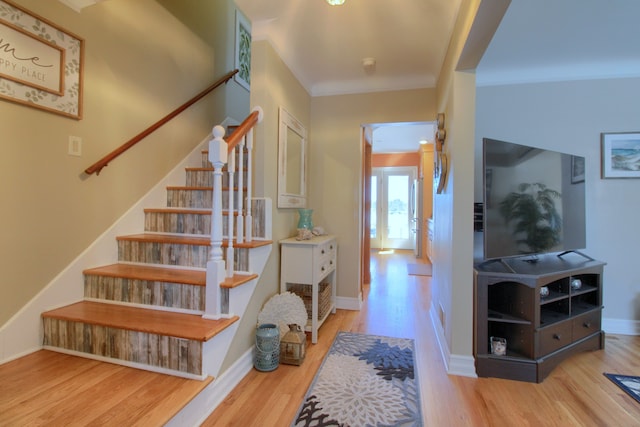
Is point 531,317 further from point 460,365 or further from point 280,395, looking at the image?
point 280,395

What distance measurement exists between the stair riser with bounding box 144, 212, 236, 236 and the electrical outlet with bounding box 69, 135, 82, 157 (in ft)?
2.24

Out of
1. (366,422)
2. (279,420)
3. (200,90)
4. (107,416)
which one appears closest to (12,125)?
(107,416)

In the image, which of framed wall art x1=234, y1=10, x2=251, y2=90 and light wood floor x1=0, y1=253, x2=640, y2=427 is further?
framed wall art x1=234, y1=10, x2=251, y2=90

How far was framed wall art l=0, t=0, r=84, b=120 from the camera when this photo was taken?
4.83 feet

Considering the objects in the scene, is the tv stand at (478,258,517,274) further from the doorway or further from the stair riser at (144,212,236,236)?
the doorway

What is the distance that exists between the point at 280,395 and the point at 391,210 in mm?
6690

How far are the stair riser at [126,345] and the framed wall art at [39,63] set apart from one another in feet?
4.03

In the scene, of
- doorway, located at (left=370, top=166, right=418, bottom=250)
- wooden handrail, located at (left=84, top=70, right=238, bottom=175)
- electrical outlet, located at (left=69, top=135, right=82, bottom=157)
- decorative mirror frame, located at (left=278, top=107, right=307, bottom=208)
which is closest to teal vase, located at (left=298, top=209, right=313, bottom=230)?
decorative mirror frame, located at (left=278, top=107, right=307, bottom=208)

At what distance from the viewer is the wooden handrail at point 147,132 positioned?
1923mm

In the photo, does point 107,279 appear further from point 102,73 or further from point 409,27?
point 409,27

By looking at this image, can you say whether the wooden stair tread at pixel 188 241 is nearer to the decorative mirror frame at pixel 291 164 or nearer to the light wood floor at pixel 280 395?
the decorative mirror frame at pixel 291 164

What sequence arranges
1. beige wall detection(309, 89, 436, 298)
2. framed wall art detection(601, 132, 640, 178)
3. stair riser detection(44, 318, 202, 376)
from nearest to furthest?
stair riser detection(44, 318, 202, 376) < framed wall art detection(601, 132, 640, 178) < beige wall detection(309, 89, 436, 298)

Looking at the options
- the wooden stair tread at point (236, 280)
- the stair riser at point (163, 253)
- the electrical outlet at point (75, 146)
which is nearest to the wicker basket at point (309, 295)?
the wooden stair tread at point (236, 280)

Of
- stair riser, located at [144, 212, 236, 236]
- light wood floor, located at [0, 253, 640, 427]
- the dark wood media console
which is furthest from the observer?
stair riser, located at [144, 212, 236, 236]
